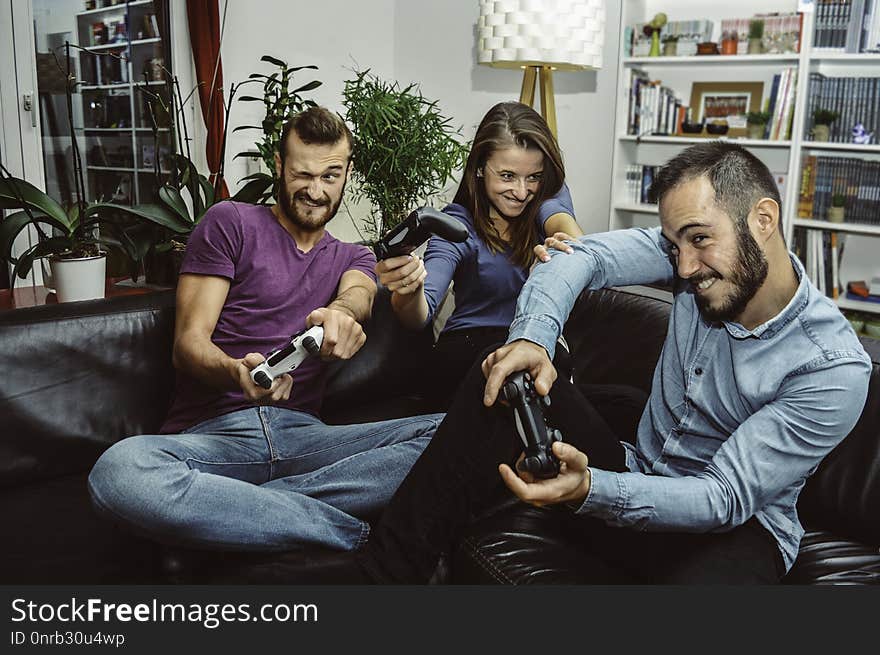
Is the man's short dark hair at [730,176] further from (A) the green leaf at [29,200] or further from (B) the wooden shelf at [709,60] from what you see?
(B) the wooden shelf at [709,60]

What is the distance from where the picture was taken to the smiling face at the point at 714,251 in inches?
49.2

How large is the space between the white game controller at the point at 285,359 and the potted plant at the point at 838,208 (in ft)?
9.00

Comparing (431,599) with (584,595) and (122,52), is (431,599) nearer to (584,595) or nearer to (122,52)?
(584,595)

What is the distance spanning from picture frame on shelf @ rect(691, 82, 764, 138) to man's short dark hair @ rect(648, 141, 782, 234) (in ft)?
8.69

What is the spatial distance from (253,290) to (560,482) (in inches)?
37.4

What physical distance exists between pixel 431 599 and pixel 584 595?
244mm

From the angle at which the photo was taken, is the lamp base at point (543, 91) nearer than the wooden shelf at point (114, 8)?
Yes

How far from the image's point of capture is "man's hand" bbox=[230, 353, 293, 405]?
1584 millimetres

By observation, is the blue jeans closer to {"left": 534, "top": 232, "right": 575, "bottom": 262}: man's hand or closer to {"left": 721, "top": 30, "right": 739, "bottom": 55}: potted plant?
{"left": 534, "top": 232, "right": 575, "bottom": 262}: man's hand

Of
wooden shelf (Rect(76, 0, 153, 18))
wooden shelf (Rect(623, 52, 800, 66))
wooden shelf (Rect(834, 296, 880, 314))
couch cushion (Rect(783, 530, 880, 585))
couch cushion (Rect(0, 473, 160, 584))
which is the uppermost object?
wooden shelf (Rect(76, 0, 153, 18))

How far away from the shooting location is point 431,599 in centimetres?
129

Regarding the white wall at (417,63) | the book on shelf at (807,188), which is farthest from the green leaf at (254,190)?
the book on shelf at (807,188)

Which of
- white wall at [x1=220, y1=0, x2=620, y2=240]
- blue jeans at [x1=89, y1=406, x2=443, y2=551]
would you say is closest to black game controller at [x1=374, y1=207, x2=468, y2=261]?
blue jeans at [x1=89, y1=406, x2=443, y2=551]

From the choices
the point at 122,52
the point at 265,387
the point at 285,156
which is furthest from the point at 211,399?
the point at 122,52
